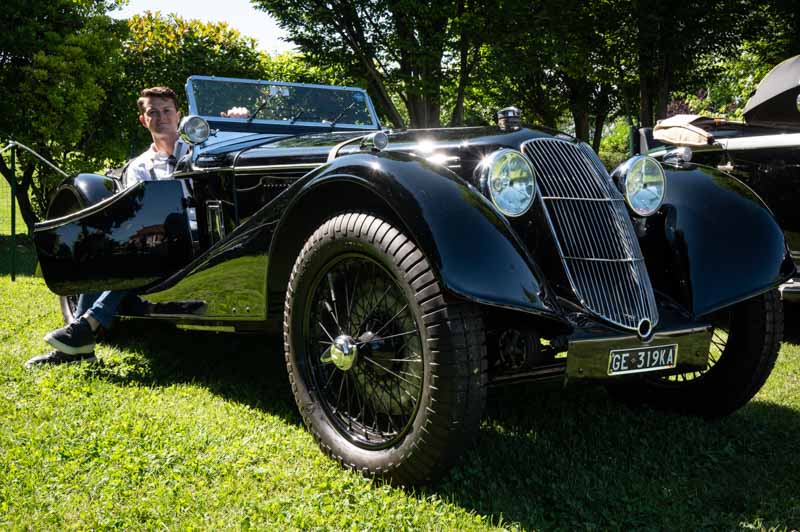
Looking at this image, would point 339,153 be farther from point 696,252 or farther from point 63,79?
point 63,79

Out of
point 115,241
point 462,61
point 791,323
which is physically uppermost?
point 462,61

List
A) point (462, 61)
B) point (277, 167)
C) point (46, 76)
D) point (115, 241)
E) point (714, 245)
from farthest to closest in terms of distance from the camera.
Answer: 1. point (462, 61)
2. point (46, 76)
3. point (115, 241)
4. point (277, 167)
5. point (714, 245)

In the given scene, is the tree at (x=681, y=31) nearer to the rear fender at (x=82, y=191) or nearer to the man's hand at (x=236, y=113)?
the man's hand at (x=236, y=113)

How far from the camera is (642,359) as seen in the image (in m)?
2.53

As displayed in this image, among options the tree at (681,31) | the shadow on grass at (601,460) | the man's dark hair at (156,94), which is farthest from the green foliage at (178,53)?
the shadow on grass at (601,460)

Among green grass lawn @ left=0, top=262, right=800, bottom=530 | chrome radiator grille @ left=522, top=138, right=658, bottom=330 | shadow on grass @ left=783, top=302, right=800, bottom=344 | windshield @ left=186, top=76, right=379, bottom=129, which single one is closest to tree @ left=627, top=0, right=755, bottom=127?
shadow on grass @ left=783, top=302, right=800, bottom=344

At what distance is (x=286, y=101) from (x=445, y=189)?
8.66 feet

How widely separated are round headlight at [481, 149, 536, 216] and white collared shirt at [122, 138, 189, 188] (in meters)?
2.39

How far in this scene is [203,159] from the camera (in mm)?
3967

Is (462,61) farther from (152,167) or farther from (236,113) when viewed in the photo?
(152,167)

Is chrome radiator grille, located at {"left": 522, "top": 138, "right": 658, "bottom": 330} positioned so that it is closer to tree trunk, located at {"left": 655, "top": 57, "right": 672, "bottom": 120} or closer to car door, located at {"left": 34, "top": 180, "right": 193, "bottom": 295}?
car door, located at {"left": 34, "top": 180, "right": 193, "bottom": 295}

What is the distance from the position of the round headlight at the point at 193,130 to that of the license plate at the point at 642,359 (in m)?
2.70

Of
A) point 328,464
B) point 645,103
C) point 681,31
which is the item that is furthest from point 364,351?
point 645,103

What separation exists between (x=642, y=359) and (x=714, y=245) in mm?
803
